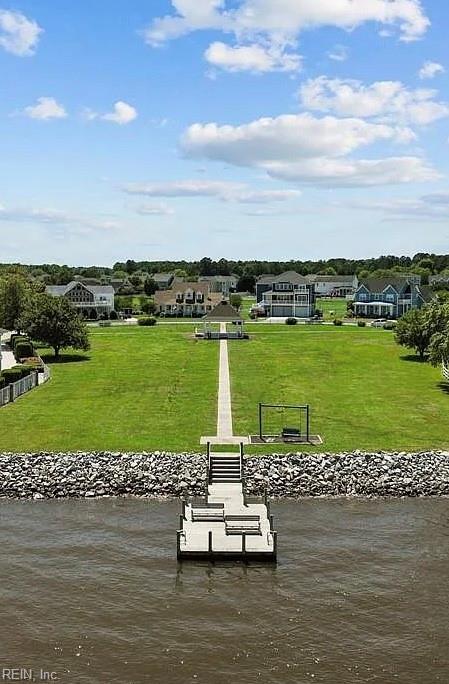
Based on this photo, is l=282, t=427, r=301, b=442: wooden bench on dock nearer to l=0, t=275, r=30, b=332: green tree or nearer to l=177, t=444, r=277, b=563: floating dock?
l=177, t=444, r=277, b=563: floating dock

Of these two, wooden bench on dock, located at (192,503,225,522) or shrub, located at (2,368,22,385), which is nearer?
wooden bench on dock, located at (192,503,225,522)

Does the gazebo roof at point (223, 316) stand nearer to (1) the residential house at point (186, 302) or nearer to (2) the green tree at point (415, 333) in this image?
(2) the green tree at point (415, 333)

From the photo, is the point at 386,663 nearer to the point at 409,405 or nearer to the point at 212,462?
the point at 212,462

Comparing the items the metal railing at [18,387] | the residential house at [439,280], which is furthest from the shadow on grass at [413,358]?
the residential house at [439,280]

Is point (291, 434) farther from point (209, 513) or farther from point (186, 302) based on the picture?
point (186, 302)

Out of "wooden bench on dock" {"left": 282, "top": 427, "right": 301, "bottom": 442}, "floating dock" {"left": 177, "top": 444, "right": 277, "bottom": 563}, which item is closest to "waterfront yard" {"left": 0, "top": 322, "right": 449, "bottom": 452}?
"wooden bench on dock" {"left": 282, "top": 427, "right": 301, "bottom": 442}
